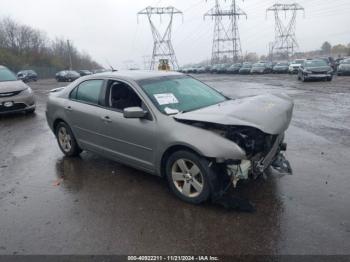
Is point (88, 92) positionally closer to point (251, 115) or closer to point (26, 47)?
point (251, 115)

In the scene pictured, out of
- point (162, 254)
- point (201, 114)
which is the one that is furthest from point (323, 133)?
point (162, 254)

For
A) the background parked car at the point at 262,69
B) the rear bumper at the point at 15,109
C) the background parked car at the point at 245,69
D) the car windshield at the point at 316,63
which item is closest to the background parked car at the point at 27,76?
the background parked car at the point at 245,69

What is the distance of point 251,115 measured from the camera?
13.8ft

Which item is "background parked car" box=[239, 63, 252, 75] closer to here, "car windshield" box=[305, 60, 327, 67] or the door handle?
"car windshield" box=[305, 60, 327, 67]

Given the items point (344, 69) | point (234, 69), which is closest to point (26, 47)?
point (234, 69)

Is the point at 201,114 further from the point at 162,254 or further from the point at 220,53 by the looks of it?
the point at 220,53

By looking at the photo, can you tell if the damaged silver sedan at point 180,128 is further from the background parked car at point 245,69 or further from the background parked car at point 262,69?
the background parked car at point 245,69

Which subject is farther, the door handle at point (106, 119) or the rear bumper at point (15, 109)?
the rear bumper at point (15, 109)

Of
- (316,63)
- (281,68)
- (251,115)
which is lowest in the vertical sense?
(281,68)

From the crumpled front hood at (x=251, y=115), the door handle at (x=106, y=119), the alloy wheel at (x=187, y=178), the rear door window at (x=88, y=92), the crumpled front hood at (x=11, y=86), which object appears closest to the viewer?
the crumpled front hood at (x=251, y=115)

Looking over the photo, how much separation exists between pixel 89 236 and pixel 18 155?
3.92 metres

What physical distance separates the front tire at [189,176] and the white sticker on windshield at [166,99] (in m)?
0.81

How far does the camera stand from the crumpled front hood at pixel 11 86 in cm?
1102

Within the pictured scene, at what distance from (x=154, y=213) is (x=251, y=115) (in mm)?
1662
